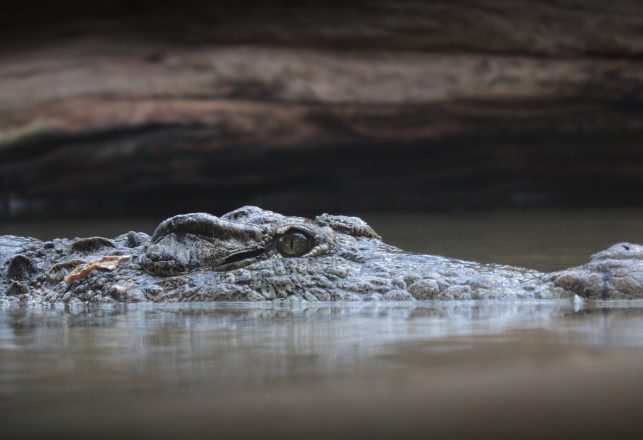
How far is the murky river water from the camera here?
1597 mm

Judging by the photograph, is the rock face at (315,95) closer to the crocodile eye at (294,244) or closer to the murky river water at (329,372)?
the crocodile eye at (294,244)

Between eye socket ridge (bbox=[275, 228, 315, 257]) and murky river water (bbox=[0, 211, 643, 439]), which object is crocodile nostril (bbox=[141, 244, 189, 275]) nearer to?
eye socket ridge (bbox=[275, 228, 315, 257])

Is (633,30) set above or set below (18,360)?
above

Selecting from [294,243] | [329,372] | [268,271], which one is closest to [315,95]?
[294,243]

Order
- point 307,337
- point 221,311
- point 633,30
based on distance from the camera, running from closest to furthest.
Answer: point 307,337
point 221,311
point 633,30

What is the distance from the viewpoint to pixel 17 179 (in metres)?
10.6

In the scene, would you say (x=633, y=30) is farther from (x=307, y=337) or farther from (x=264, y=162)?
(x=307, y=337)

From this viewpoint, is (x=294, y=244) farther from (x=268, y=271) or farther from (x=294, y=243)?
(x=268, y=271)

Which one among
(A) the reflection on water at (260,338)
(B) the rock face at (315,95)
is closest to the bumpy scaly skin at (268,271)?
(A) the reflection on water at (260,338)

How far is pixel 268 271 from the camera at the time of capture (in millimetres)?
4402

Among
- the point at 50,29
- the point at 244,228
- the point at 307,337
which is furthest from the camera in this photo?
the point at 50,29

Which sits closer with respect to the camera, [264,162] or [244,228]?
[244,228]

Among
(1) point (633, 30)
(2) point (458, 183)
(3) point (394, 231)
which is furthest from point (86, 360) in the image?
(2) point (458, 183)

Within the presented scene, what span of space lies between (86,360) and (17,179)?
8.74 metres
